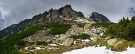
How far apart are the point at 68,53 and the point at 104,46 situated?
584 centimetres

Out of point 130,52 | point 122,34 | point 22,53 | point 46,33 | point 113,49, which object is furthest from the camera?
point 46,33

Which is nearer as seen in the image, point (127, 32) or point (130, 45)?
point (130, 45)

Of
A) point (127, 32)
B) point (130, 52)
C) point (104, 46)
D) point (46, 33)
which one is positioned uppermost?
point (46, 33)

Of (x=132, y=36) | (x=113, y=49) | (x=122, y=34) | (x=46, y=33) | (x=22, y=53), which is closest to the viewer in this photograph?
(x=113, y=49)

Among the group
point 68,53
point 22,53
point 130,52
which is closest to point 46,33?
point 22,53

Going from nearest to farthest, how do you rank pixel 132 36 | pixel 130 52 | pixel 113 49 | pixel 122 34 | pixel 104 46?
1. pixel 130 52
2. pixel 113 49
3. pixel 104 46
4. pixel 132 36
5. pixel 122 34

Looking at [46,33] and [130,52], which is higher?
[46,33]

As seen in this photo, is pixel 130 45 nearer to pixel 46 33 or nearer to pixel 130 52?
pixel 130 52

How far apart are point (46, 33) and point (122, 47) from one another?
97200 mm

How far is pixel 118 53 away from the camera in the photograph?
139 feet

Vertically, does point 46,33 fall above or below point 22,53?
above

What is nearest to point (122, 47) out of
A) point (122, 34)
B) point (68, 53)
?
point (68, 53)

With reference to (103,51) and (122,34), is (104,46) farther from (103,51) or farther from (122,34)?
(122,34)

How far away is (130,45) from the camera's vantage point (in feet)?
148
